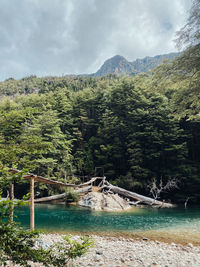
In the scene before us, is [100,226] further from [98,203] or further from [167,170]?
[167,170]

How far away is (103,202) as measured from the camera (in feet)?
40.6

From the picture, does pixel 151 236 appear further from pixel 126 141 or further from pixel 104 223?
pixel 126 141

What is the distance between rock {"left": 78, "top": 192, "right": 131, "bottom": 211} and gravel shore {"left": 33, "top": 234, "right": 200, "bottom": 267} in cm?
644

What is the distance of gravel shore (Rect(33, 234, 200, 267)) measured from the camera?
3979 mm

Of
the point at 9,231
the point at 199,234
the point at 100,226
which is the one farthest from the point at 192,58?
the point at 100,226

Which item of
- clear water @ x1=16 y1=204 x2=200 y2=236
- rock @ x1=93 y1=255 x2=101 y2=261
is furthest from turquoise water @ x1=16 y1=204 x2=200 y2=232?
rock @ x1=93 y1=255 x2=101 y2=261

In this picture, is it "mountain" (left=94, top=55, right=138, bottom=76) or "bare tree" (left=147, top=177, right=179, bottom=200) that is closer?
"bare tree" (left=147, top=177, right=179, bottom=200)

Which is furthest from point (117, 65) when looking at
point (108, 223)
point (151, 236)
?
point (151, 236)

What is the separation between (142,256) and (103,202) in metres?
8.21

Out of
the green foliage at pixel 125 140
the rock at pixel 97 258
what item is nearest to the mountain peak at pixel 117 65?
the green foliage at pixel 125 140

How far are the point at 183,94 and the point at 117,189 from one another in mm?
10229

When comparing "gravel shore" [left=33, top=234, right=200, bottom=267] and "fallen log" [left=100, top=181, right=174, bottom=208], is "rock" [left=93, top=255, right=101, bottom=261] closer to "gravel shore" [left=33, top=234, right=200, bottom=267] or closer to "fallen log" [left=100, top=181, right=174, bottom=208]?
"gravel shore" [left=33, top=234, right=200, bottom=267]

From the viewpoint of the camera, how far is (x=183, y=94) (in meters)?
5.71

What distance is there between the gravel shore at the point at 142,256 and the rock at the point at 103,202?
254 inches
